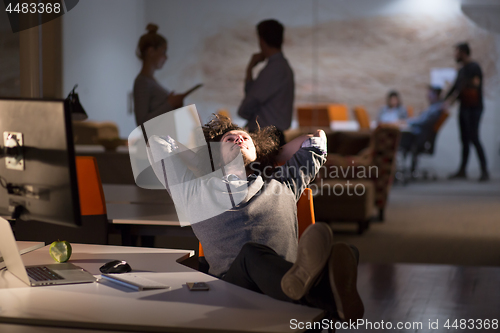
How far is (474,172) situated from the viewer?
16.3 ft

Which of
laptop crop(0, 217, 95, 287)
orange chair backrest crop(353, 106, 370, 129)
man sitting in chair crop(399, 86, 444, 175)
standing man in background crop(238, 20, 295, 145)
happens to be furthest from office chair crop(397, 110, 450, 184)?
laptop crop(0, 217, 95, 287)

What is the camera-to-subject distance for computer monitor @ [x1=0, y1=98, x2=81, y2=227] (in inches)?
44.3

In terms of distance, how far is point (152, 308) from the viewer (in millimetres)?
1040

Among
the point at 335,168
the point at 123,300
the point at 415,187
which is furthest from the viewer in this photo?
the point at 415,187

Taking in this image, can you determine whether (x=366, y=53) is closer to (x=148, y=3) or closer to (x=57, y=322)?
(x=148, y=3)

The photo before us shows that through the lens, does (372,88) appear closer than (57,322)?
No

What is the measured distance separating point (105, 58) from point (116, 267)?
3510 mm

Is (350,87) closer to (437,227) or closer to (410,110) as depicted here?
(410,110)

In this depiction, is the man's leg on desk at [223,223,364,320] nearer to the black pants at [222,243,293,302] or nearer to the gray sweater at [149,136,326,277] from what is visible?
the black pants at [222,243,293,302]

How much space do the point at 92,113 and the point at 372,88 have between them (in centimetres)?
264

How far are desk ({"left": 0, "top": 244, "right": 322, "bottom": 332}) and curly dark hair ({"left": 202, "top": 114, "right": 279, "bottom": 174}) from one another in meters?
0.77

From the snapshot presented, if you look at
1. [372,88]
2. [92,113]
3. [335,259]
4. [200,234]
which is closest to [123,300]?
[335,259]

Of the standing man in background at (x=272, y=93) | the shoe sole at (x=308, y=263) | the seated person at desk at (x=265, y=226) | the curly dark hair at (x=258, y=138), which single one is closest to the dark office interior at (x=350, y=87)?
the standing man in background at (x=272, y=93)

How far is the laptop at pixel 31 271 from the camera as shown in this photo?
1205mm
